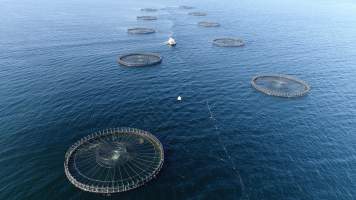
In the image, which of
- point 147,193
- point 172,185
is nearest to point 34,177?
point 147,193

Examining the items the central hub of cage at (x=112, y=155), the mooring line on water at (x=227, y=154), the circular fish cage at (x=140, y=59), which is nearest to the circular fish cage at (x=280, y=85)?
the mooring line on water at (x=227, y=154)

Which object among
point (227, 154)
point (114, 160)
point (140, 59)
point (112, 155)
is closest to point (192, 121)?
point (227, 154)

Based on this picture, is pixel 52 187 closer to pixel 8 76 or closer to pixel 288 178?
pixel 288 178

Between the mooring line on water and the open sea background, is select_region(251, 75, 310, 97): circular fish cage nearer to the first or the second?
the open sea background

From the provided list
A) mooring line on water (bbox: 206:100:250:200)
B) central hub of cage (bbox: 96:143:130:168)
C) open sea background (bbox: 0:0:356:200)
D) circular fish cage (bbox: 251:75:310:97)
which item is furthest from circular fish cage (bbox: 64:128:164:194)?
circular fish cage (bbox: 251:75:310:97)

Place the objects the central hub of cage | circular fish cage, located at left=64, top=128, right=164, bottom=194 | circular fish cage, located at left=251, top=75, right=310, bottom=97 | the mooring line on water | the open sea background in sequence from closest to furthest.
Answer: circular fish cage, located at left=64, top=128, right=164, bottom=194, the mooring line on water, the open sea background, the central hub of cage, circular fish cage, located at left=251, top=75, right=310, bottom=97

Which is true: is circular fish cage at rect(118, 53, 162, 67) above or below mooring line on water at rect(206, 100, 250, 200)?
above
